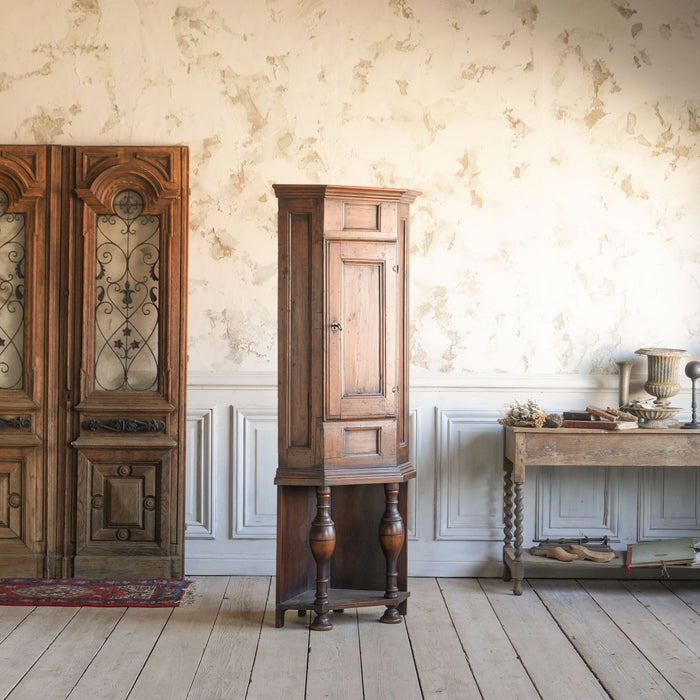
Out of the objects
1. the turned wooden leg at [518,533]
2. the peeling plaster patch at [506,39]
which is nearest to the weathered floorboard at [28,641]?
the turned wooden leg at [518,533]

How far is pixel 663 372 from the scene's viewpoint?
4.96 m

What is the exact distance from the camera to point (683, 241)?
5199mm

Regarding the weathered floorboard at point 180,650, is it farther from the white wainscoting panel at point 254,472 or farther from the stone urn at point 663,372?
the stone urn at point 663,372

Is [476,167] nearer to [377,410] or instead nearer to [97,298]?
[377,410]

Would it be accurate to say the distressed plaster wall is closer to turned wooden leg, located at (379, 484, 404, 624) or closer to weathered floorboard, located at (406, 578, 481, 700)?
turned wooden leg, located at (379, 484, 404, 624)

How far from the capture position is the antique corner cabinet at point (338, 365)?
163 inches

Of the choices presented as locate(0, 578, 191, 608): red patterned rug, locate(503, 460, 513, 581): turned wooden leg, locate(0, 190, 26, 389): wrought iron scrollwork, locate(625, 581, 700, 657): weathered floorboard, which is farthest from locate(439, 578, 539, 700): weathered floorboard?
locate(0, 190, 26, 389): wrought iron scrollwork

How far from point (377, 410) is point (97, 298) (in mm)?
1935

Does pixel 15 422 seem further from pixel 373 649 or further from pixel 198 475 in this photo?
pixel 373 649

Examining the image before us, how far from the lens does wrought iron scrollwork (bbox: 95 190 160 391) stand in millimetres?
5133

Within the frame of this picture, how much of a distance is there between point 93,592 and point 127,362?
1.30 meters

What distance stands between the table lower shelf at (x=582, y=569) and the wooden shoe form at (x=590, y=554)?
27 mm

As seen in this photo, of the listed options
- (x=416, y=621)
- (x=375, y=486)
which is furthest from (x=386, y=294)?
(x=416, y=621)

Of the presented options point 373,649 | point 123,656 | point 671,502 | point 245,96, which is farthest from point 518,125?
point 123,656
